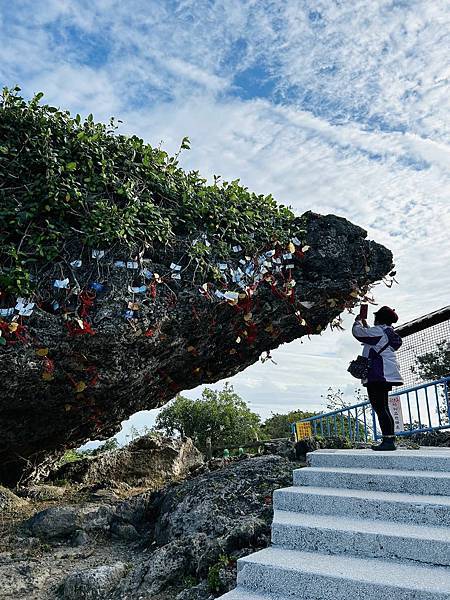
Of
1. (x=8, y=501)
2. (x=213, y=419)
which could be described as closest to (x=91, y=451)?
(x=213, y=419)

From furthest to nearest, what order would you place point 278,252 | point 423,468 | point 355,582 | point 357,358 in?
point 278,252 < point 357,358 < point 423,468 < point 355,582

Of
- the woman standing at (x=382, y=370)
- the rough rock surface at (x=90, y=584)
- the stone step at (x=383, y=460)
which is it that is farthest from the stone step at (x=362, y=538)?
the woman standing at (x=382, y=370)

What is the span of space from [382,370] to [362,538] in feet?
7.36

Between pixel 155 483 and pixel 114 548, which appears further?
pixel 155 483

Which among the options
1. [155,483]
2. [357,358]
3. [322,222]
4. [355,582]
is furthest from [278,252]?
[155,483]

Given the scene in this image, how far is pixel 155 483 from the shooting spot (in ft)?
30.8

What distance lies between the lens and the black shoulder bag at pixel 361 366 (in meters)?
6.02

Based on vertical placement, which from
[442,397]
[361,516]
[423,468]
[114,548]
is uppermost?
[442,397]

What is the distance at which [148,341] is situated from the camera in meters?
5.49

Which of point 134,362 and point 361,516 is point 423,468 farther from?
point 134,362

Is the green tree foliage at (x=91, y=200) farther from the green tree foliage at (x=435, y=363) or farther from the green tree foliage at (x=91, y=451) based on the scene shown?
the green tree foliage at (x=91, y=451)

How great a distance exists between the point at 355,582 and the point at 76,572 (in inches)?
104

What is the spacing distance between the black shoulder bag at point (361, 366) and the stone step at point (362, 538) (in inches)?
74.0

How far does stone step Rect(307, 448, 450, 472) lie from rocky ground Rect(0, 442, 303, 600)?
0.44 meters
